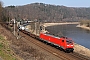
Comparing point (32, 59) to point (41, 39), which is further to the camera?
point (41, 39)

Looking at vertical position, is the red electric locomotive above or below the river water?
above

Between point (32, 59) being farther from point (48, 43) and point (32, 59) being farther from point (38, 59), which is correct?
point (48, 43)

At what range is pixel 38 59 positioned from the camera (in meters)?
20.6

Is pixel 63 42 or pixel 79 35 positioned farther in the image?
pixel 79 35

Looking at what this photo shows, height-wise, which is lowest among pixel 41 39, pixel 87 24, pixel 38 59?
pixel 87 24

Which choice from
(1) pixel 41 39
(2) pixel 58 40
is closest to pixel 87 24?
(1) pixel 41 39

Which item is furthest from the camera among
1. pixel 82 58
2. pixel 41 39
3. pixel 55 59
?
pixel 41 39

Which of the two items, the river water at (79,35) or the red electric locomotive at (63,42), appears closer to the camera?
the red electric locomotive at (63,42)

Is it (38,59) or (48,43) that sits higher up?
(38,59)

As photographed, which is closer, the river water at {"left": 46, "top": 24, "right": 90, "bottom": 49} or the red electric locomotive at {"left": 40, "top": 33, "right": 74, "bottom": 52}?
the red electric locomotive at {"left": 40, "top": 33, "right": 74, "bottom": 52}

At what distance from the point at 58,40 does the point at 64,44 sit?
3005 millimetres

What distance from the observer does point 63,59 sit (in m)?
27.1

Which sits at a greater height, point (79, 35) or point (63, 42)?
point (63, 42)

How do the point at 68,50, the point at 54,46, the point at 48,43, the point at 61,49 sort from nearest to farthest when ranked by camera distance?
1. the point at 68,50
2. the point at 61,49
3. the point at 54,46
4. the point at 48,43
